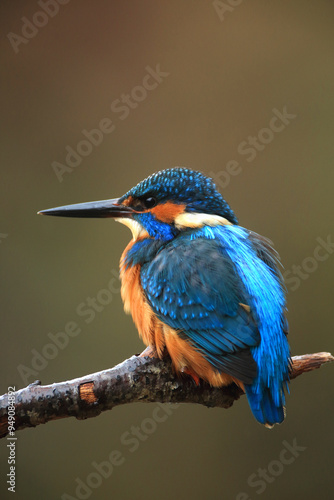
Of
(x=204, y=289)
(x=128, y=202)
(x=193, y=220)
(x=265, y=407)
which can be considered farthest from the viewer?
(x=128, y=202)

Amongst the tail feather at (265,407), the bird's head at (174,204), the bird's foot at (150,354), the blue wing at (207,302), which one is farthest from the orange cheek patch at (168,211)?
the tail feather at (265,407)

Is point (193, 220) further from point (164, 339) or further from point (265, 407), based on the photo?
point (265, 407)

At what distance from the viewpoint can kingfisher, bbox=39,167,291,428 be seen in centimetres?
152

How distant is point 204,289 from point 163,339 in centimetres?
21

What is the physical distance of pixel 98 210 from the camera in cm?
194

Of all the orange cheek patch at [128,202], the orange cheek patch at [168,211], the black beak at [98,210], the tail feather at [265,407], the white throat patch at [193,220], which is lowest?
the tail feather at [265,407]

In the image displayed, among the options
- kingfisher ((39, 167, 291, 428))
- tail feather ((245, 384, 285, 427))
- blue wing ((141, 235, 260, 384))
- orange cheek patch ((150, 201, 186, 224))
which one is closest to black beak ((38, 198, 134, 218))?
kingfisher ((39, 167, 291, 428))

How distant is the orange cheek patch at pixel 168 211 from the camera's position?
1.78 metres

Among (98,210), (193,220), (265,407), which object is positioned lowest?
(265,407)

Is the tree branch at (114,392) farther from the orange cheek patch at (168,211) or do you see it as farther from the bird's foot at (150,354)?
the orange cheek patch at (168,211)

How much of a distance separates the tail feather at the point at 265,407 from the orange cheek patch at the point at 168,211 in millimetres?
592

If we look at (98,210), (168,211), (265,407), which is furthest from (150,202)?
(265,407)

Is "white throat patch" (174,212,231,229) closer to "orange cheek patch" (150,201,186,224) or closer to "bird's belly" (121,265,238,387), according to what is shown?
"orange cheek patch" (150,201,186,224)

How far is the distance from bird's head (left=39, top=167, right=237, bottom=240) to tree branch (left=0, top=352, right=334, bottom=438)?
430 millimetres
